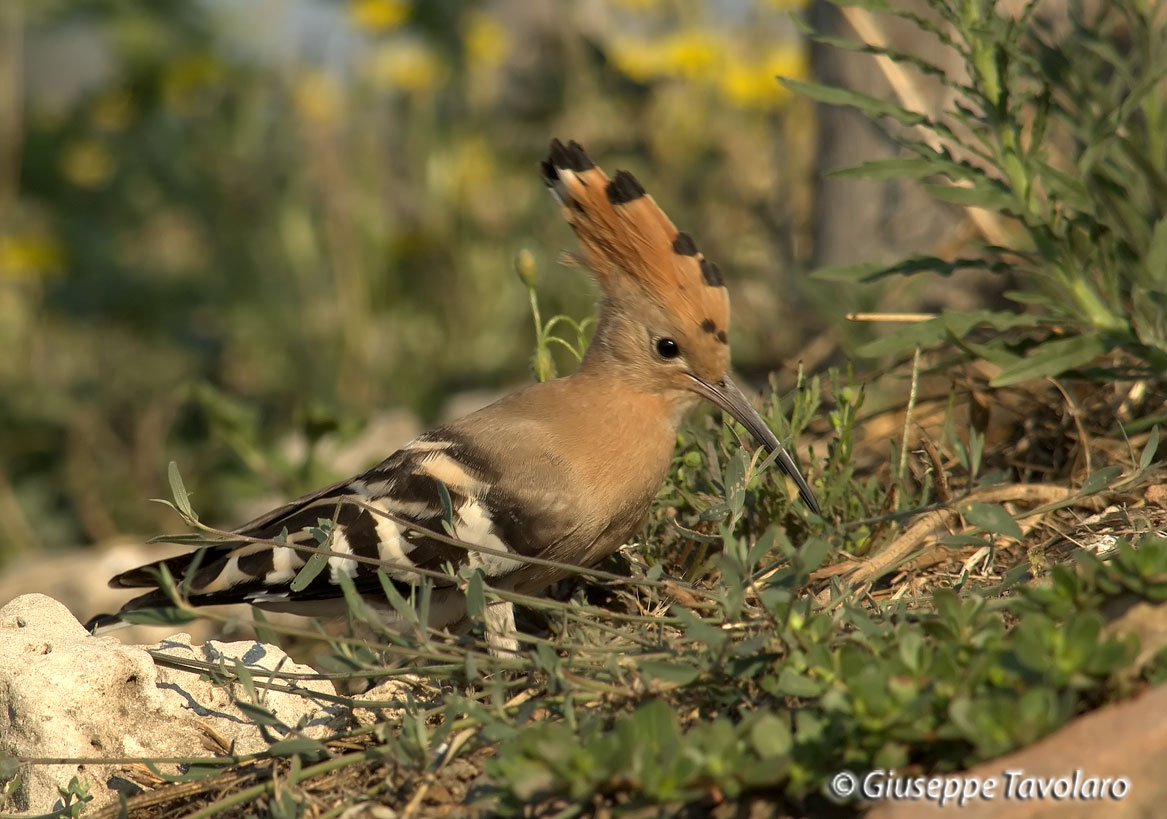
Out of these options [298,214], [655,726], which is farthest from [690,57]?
[655,726]

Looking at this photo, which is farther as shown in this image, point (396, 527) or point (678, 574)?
point (396, 527)

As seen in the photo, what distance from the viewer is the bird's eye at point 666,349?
8.96 feet

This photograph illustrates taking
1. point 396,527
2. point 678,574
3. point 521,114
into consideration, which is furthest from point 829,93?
point 521,114

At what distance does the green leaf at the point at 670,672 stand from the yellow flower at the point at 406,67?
5258 mm

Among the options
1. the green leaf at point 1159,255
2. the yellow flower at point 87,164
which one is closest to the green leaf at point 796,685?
the green leaf at point 1159,255

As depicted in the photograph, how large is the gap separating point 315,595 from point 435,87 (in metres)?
4.31

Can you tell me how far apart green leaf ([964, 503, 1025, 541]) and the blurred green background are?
2.64 meters

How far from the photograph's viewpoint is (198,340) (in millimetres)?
5781

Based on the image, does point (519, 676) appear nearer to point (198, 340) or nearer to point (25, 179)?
point (198, 340)

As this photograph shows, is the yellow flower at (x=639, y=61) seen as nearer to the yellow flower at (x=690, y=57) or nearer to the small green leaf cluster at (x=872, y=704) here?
the yellow flower at (x=690, y=57)

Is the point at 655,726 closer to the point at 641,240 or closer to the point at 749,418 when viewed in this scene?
the point at 749,418

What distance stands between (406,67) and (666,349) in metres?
4.28

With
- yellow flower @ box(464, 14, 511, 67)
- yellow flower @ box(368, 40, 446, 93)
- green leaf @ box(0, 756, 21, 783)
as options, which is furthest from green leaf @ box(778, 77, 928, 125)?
yellow flower @ box(368, 40, 446, 93)

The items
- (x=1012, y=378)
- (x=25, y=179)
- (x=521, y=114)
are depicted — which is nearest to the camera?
(x=1012, y=378)
